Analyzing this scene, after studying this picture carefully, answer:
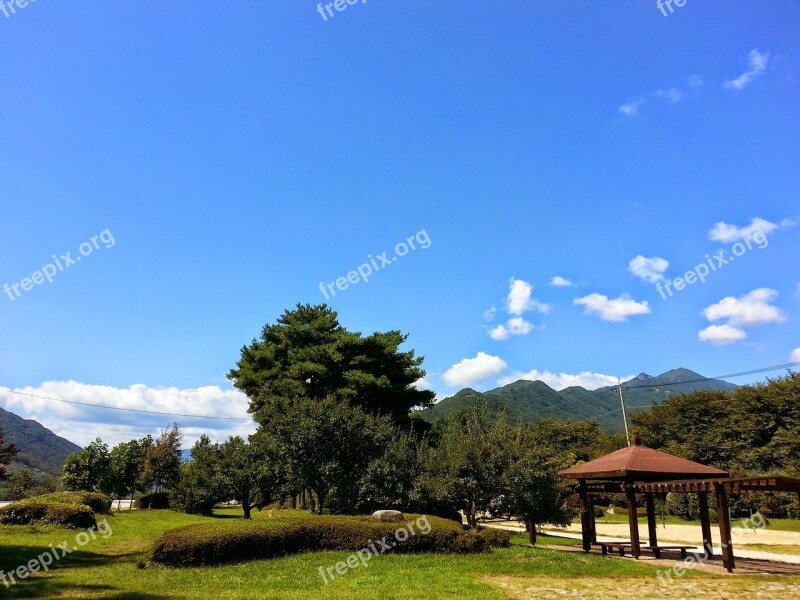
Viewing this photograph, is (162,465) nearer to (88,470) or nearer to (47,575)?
(88,470)

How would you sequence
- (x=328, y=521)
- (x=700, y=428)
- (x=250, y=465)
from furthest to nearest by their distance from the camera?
(x=700, y=428) < (x=250, y=465) < (x=328, y=521)

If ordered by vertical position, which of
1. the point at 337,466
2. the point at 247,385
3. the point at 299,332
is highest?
the point at 299,332

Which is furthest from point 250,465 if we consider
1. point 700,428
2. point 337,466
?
point 700,428

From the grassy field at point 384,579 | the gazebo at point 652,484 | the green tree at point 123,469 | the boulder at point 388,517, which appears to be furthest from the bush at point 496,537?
the green tree at point 123,469

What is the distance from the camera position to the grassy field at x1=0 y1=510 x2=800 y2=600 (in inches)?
414

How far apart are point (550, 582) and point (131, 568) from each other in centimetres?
1090

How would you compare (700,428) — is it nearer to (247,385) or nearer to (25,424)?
(247,385)

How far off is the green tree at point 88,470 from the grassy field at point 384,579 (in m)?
21.7

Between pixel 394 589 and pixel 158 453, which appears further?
pixel 158 453

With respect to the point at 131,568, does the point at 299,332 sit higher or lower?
higher

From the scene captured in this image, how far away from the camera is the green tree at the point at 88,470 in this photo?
3556 cm

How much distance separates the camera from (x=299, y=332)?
1499 inches

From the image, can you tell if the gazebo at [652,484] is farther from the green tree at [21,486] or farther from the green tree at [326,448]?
the green tree at [21,486]

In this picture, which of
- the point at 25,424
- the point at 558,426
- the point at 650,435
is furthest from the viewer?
the point at 25,424
